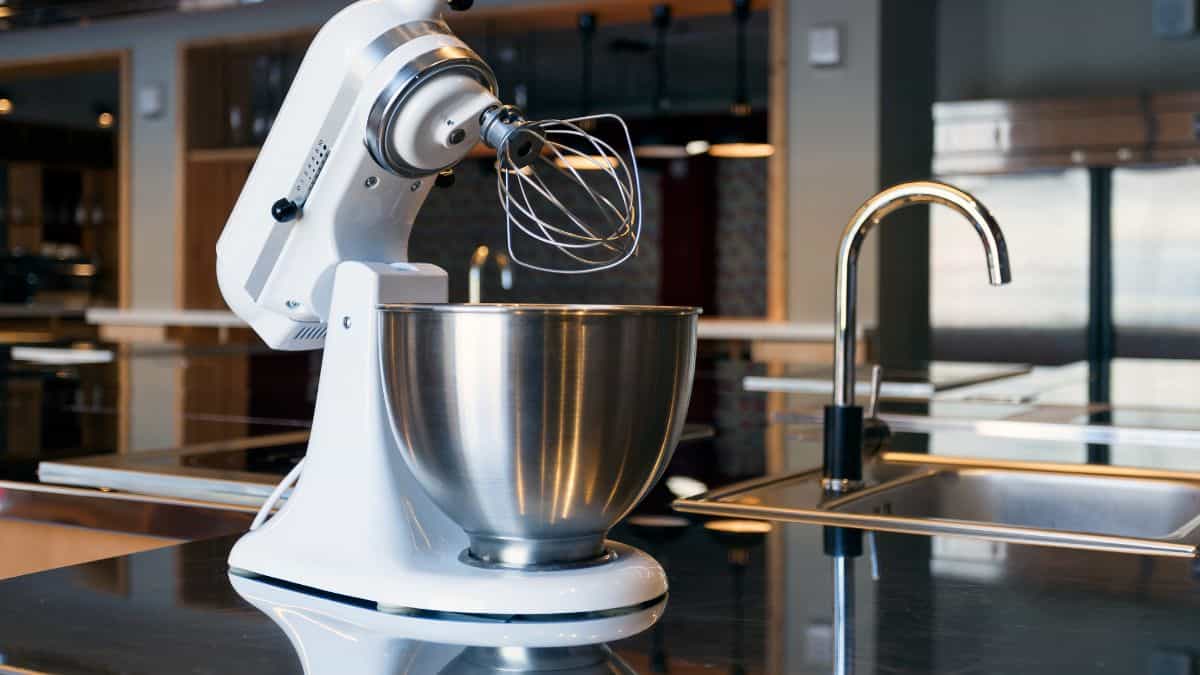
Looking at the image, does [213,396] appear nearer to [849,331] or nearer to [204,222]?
[849,331]

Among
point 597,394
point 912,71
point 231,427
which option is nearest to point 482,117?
point 597,394

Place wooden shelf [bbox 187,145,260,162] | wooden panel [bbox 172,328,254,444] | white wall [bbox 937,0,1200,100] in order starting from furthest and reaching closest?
wooden shelf [bbox 187,145,260,162]
white wall [bbox 937,0,1200,100]
wooden panel [bbox 172,328,254,444]

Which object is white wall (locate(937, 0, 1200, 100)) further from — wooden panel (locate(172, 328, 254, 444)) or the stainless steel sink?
the stainless steel sink

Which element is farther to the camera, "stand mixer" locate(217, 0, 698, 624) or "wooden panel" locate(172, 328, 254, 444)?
"wooden panel" locate(172, 328, 254, 444)

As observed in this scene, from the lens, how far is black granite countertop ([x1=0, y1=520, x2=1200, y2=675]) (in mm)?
553

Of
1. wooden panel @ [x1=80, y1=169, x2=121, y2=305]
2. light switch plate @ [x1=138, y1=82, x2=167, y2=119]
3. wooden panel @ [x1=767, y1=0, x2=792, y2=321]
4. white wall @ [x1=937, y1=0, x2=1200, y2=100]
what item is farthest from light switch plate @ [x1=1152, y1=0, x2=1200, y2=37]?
wooden panel @ [x1=80, y1=169, x2=121, y2=305]

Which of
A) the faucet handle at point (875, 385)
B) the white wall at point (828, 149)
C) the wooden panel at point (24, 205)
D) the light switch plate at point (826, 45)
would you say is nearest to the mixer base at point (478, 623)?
the faucet handle at point (875, 385)

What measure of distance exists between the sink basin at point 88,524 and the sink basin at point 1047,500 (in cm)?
50

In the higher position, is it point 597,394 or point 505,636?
point 597,394

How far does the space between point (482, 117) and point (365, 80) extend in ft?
0.22

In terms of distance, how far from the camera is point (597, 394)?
594 mm

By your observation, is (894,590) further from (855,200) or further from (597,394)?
(855,200)

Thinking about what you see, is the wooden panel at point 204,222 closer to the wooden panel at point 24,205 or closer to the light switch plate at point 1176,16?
the light switch plate at point 1176,16

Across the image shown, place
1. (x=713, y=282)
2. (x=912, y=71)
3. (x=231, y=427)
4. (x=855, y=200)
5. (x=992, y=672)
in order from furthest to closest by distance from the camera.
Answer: (x=713, y=282)
(x=912, y=71)
(x=855, y=200)
(x=231, y=427)
(x=992, y=672)
